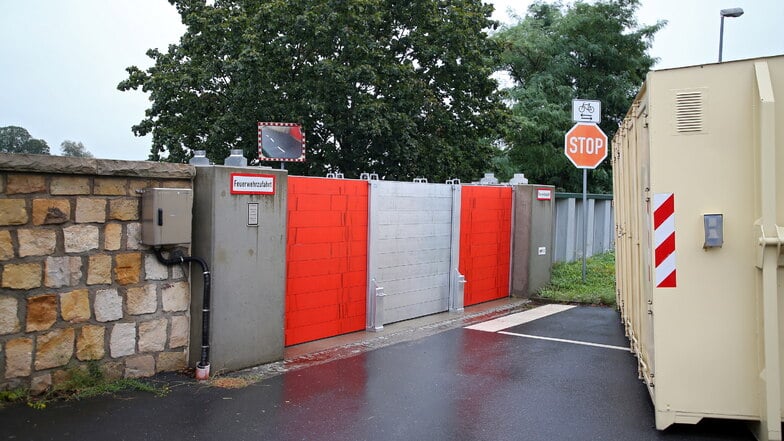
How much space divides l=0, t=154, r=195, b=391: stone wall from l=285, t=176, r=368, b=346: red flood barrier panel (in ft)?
4.91

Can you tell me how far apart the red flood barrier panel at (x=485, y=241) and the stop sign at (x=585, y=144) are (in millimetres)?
1591

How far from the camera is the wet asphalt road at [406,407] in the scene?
5164 millimetres

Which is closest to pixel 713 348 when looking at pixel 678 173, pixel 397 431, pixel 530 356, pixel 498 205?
pixel 678 173

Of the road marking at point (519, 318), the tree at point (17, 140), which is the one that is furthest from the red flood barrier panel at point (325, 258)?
the tree at point (17, 140)

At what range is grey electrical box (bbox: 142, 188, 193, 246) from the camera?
6098mm

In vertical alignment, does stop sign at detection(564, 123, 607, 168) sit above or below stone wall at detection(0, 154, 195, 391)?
above

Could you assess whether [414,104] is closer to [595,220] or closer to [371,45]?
[371,45]

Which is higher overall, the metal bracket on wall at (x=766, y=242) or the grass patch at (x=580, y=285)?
the metal bracket on wall at (x=766, y=242)

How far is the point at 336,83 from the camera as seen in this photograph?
20281mm

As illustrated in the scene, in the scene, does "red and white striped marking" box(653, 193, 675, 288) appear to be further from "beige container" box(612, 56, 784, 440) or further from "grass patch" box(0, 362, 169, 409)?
"grass patch" box(0, 362, 169, 409)

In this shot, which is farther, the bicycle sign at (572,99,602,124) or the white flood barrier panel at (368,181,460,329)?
the bicycle sign at (572,99,602,124)

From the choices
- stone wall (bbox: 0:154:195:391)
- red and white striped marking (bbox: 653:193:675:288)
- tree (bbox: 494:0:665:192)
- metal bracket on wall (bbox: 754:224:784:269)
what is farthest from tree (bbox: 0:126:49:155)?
tree (bbox: 494:0:665:192)

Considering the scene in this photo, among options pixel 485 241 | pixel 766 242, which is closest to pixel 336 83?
pixel 485 241

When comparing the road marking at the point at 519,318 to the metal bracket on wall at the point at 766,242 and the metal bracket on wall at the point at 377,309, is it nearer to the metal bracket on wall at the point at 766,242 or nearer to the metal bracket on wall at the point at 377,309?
the metal bracket on wall at the point at 377,309
